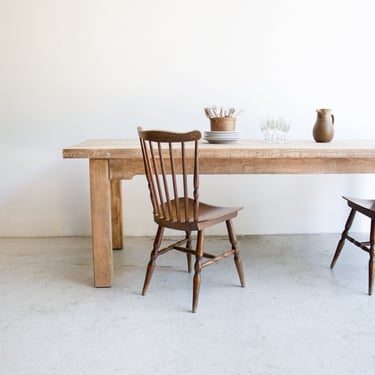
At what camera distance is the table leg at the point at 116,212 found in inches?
121

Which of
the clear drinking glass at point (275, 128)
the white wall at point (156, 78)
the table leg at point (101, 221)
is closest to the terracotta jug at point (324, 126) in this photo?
the clear drinking glass at point (275, 128)

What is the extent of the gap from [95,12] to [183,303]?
223cm

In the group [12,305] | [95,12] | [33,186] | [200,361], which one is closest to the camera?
[200,361]

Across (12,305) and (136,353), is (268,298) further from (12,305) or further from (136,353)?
(12,305)

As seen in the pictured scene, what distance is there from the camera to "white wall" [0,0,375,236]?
3283 millimetres

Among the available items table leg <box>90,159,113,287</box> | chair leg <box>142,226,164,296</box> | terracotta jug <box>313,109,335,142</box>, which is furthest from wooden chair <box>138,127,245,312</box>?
terracotta jug <box>313,109,335,142</box>

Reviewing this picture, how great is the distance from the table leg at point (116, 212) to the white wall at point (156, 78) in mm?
411

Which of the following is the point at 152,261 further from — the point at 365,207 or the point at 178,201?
the point at 365,207

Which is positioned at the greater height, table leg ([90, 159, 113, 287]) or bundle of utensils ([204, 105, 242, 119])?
bundle of utensils ([204, 105, 242, 119])

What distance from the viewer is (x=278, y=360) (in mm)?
1822

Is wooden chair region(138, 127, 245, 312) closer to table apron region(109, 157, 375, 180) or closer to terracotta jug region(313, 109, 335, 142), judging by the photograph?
table apron region(109, 157, 375, 180)

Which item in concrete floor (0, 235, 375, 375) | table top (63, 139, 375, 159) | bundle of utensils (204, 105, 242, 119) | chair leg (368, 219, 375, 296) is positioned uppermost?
bundle of utensils (204, 105, 242, 119)

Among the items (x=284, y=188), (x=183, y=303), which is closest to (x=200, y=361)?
(x=183, y=303)

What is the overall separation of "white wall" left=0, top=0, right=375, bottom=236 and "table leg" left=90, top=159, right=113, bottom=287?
3.50 ft
